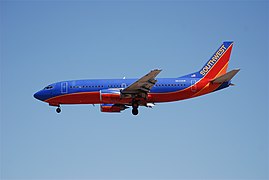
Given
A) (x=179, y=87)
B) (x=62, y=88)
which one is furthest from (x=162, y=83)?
(x=62, y=88)

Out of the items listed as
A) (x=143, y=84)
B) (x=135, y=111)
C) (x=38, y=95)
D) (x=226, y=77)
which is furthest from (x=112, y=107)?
(x=226, y=77)

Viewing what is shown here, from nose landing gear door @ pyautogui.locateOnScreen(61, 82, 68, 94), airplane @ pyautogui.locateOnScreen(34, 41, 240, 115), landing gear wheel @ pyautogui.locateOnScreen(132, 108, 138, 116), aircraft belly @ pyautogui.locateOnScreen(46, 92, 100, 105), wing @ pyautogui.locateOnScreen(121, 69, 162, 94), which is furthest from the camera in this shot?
nose landing gear door @ pyautogui.locateOnScreen(61, 82, 68, 94)

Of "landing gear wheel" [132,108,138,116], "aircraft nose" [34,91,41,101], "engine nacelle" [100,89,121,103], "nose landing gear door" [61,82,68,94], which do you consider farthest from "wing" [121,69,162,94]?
"aircraft nose" [34,91,41,101]

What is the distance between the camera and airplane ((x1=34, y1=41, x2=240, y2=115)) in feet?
218

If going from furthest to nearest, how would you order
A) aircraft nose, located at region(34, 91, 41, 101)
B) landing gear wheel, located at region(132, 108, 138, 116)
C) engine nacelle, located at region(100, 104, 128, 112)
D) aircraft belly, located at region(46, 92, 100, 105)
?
engine nacelle, located at region(100, 104, 128, 112) → aircraft nose, located at region(34, 91, 41, 101) → landing gear wheel, located at region(132, 108, 138, 116) → aircraft belly, located at region(46, 92, 100, 105)

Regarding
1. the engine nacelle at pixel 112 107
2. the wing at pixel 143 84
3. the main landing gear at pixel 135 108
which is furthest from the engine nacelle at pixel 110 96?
the engine nacelle at pixel 112 107

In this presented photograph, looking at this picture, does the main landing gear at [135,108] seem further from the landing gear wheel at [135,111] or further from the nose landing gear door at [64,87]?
the nose landing gear door at [64,87]

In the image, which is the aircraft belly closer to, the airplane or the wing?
the airplane

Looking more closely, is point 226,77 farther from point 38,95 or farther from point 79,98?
point 38,95

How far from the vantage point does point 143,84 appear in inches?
2566

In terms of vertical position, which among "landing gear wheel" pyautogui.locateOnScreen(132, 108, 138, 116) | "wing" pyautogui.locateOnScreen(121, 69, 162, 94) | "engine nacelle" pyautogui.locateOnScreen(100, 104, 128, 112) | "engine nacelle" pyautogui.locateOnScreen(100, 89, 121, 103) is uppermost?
"wing" pyautogui.locateOnScreen(121, 69, 162, 94)

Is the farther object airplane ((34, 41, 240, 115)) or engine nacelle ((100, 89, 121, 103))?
engine nacelle ((100, 89, 121, 103))

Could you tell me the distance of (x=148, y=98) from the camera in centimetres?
6725

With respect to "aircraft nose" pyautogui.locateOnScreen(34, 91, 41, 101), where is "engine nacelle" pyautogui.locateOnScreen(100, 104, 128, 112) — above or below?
below
